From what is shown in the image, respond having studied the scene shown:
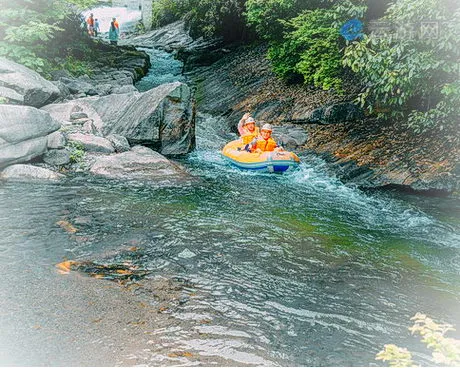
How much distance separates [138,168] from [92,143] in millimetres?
1682

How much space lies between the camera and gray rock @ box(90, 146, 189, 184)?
33.2ft

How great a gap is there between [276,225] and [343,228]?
1192mm

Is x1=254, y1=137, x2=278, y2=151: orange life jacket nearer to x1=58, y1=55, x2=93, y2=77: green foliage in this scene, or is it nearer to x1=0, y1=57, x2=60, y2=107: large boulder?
x1=0, y1=57, x2=60, y2=107: large boulder

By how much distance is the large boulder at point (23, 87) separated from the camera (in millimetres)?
10902

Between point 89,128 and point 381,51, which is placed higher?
point 381,51

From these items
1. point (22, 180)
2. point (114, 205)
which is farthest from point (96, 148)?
point (114, 205)

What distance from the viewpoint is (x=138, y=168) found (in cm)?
1046

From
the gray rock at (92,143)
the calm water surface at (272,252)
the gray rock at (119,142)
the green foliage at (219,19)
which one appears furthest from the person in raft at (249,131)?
the green foliage at (219,19)

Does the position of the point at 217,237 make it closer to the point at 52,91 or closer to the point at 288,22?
the point at 52,91

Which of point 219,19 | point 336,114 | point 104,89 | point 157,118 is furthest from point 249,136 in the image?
point 219,19

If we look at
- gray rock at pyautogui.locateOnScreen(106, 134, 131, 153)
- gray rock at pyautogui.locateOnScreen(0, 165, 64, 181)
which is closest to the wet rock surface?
gray rock at pyautogui.locateOnScreen(106, 134, 131, 153)

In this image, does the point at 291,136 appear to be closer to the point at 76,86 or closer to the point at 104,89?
the point at 104,89

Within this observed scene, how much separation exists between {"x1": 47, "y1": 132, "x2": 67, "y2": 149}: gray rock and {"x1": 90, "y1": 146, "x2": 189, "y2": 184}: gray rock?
1.01 m

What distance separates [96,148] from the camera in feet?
36.9
